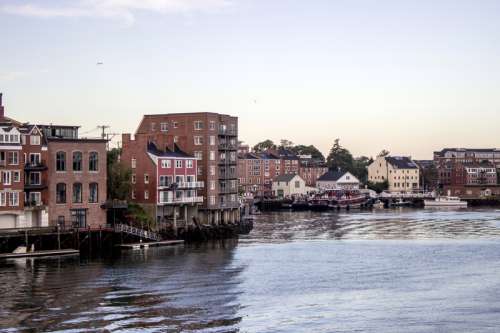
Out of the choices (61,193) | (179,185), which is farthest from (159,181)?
(61,193)

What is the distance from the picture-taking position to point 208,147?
10688 centimetres

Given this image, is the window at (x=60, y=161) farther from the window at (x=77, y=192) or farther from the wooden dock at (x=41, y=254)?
the wooden dock at (x=41, y=254)

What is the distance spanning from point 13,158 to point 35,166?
103 inches

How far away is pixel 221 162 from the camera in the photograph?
109m

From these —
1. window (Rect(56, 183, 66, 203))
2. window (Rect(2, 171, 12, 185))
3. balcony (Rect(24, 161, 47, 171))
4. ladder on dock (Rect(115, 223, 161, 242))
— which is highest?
balcony (Rect(24, 161, 47, 171))

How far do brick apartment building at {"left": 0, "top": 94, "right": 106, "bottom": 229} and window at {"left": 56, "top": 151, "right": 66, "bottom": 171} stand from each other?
0.35 feet

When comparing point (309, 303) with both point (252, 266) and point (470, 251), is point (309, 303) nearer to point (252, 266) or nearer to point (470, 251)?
point (252, 266)

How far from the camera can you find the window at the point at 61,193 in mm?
84875

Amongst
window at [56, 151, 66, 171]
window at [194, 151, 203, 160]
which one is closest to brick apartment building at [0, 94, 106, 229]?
window at [56, 151, 66, 171]

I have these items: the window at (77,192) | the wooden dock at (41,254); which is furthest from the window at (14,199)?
the wooden dock at (41,254)

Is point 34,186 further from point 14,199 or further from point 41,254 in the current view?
point 41,254

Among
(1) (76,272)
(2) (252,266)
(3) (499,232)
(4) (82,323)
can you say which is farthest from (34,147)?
(3) (499,232)

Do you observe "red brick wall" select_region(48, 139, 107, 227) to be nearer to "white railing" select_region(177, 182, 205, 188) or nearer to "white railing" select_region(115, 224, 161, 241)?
"white railing" select_region(115, 224, 161, 241)

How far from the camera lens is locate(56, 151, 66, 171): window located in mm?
85250
